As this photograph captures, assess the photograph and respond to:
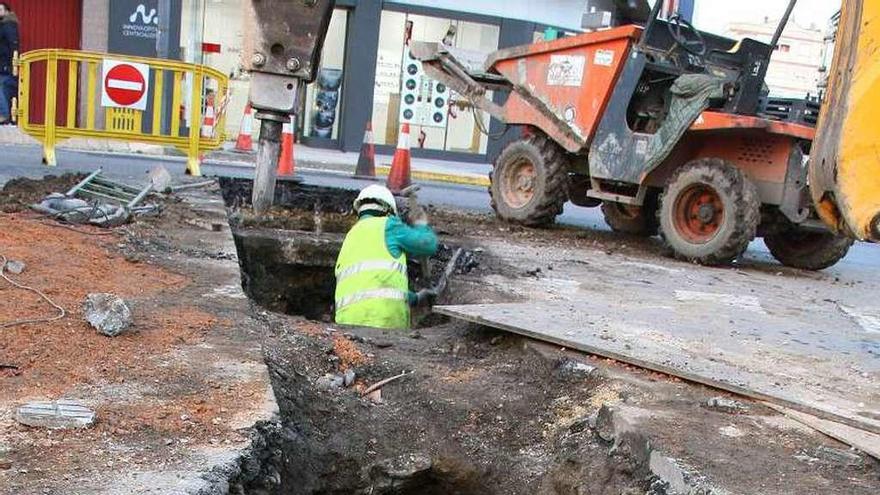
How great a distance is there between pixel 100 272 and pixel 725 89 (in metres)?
5.17

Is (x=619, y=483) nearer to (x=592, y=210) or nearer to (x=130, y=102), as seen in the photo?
(x=130, y=102)

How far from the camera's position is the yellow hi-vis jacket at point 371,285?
5508 millimetres

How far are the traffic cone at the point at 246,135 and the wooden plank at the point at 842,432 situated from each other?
41.7ft

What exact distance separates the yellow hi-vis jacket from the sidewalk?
807 centimetres

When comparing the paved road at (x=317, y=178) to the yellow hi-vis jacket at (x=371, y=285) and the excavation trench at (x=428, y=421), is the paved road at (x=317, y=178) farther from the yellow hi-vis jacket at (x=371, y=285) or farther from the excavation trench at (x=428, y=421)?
the excavation trench at (x=428, y=421)

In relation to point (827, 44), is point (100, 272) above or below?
below

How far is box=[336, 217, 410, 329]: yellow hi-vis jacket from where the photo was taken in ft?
18.1

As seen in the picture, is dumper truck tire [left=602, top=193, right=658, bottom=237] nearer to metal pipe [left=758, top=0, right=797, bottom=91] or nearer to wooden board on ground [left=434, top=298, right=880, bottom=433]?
metal pipe [left=758, top=0, right=797, bottom=91]

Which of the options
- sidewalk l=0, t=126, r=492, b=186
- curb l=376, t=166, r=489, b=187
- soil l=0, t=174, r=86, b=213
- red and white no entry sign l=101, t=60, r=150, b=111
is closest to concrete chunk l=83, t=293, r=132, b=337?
soil l=0, t=174, r=86, b=213

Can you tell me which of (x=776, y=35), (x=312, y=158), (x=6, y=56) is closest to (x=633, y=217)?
(x=776, y=35)

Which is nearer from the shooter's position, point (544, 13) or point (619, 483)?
point (619, 483)

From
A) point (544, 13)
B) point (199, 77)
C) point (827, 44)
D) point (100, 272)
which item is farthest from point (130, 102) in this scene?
point (544, 13)

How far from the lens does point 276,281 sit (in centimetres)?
739

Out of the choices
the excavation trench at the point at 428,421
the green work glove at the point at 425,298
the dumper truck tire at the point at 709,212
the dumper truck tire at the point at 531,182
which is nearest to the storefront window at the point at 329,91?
the dumper truck tire at the point at 531,182
